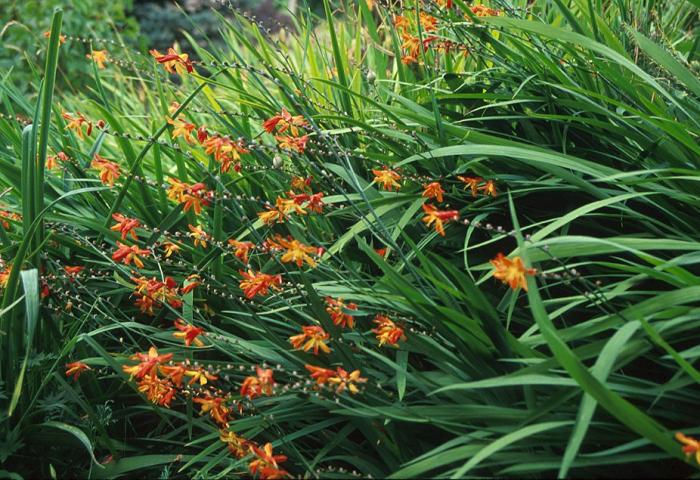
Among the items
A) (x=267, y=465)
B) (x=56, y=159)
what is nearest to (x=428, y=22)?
(x=56, y=159)

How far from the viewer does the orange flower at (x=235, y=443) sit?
7.12 feet

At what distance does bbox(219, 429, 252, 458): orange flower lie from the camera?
2.17 m

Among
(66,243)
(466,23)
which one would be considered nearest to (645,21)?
(466,23)

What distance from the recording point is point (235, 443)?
2.18 metres

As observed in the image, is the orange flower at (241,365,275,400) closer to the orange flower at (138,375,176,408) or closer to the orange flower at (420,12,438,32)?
the orange flower at (138,375,176,408)

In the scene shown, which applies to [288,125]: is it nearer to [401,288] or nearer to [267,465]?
[401,288]

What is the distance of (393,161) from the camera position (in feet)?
9.00

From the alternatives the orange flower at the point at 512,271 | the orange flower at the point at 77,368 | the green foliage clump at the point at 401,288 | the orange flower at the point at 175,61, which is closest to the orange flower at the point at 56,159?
the green foliage clump at the point at 401,288

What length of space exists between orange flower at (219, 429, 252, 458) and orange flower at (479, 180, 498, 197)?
935 millimetres

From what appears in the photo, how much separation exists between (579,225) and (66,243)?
162 cm

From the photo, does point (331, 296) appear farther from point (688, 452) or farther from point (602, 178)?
point (688, 452)

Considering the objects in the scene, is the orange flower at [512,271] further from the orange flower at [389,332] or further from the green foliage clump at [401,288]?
the orange flower at [389,332]

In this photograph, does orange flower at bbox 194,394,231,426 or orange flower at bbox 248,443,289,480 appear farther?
orange flower at bbox 194,394,231,426

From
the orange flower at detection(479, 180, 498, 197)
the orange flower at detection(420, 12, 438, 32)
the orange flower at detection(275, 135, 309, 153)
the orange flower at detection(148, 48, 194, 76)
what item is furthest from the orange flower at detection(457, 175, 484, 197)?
the orange flower at detection(148, 48, 194, 76)
